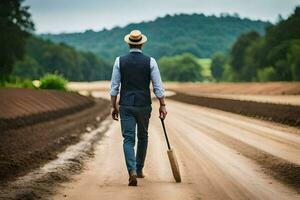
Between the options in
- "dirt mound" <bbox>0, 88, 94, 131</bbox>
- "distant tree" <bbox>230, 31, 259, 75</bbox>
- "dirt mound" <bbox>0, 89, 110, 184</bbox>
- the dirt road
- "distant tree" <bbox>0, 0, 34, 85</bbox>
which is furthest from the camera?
"distant tree" <bbox>230, 31, 259, 75</bbox>

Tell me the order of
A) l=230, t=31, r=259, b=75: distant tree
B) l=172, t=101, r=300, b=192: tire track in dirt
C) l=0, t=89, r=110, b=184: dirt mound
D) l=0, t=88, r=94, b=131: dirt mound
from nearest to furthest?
1. l=172, t=101, r=300, b=192: tire track in dirt
2. l=0, t=89, r=110, b=184: dirt mound
3. l=0, t=88, r=94, b=131: dirt mound
4. l=230, t=31, r=259, b=75: distant tree

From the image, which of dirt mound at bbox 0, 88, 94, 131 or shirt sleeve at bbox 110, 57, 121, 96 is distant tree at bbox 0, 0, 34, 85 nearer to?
dirt mound at bbox 0, 88, 94, 131

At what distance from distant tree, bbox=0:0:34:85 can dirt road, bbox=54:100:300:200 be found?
51.4m

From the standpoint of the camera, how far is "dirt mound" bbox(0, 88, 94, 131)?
25.1 metres

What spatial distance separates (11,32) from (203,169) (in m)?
61.6

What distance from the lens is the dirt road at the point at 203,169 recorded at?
9172 millimetres

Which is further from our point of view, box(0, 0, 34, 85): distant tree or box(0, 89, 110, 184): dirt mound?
box(0, 0, 34, 85): distant tree

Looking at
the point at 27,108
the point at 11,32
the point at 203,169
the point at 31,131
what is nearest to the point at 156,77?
the point at 203,169

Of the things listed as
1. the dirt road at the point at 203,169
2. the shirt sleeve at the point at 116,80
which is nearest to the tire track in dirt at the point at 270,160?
the dirt road at the point at 203,169

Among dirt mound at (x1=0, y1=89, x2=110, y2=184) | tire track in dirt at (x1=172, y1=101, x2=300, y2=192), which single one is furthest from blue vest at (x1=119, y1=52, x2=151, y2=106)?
tire track in dirt at (x1=172, y1=101, x2=300, y2=192)

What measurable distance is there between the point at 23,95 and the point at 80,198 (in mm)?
24512

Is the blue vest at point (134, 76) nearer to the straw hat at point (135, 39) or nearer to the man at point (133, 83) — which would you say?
the man at point (133, 83)

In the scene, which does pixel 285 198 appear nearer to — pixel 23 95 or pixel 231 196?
pixel 231 196

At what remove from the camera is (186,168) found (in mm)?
12133
